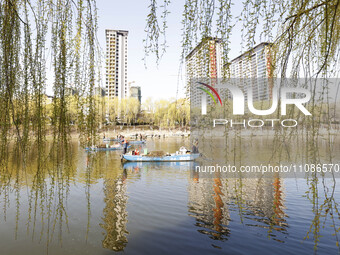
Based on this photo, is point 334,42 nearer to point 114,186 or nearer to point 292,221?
point 292,221

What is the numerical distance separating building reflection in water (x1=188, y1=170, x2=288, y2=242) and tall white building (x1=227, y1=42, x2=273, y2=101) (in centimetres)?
241

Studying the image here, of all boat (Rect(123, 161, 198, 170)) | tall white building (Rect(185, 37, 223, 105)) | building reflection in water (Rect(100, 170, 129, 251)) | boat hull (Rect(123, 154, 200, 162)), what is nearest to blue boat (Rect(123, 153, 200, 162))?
boat hull (Rect(123, 154, 200, 162))

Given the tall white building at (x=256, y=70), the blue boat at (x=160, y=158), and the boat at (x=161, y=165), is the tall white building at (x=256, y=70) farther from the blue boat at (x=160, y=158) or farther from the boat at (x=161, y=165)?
the blue boat at (x=160, y=158)

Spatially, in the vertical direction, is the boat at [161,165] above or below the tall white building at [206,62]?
below

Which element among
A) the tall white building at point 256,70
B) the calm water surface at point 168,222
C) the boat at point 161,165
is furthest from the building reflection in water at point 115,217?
the tall white building at point 256,70

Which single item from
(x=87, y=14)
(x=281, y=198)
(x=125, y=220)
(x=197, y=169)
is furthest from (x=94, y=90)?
(x=197, y=169)

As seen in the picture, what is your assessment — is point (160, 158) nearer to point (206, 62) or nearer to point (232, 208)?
point (232, 208)

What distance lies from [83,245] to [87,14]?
168 inches

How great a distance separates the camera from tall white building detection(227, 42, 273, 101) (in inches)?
71.0

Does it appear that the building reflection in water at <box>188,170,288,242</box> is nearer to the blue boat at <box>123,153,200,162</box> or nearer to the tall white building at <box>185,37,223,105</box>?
the tall white building at <box>185,37,223,105</box>

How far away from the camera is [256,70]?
1.88m

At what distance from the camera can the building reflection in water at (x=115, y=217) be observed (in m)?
4.61

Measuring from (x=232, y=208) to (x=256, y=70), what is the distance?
5008 millimetres

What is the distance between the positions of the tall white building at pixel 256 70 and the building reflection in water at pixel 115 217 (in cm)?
384
